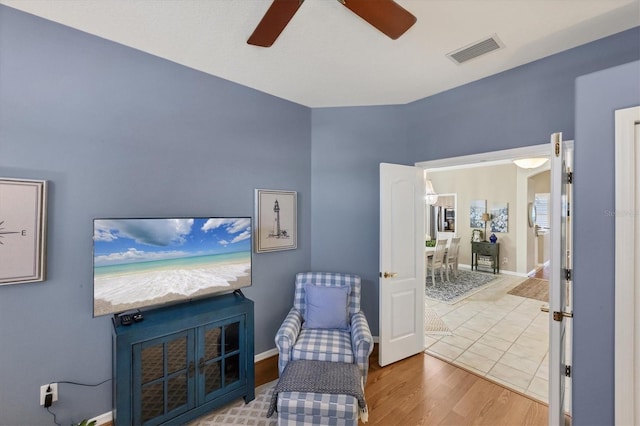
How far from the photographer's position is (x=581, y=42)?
199 centimetres

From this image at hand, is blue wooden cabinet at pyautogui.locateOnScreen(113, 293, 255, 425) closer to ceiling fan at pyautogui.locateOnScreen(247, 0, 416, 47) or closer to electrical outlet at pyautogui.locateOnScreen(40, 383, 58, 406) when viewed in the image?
electrical outlet at pyautogui.locateOnScreen(40, 383, 58, 406)

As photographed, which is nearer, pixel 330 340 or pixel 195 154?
pixel 330 340

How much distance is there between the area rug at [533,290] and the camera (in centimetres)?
484

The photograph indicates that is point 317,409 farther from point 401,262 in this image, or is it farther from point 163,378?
point 401,262

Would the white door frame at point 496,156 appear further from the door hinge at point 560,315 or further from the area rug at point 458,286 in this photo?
the area rug at point 458,286

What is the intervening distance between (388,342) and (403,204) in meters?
1.39

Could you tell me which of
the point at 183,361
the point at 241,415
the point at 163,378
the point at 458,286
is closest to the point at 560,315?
the point at 241,415

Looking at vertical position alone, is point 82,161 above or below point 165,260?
above

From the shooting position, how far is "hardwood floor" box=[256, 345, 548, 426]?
6.59 feet

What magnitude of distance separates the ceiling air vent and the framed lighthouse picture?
6.22 ft

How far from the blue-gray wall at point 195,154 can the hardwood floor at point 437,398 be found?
66 cm

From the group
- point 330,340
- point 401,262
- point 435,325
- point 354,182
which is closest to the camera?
point 330,340

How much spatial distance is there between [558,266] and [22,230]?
124 inches

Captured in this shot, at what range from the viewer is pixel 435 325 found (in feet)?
11.9
